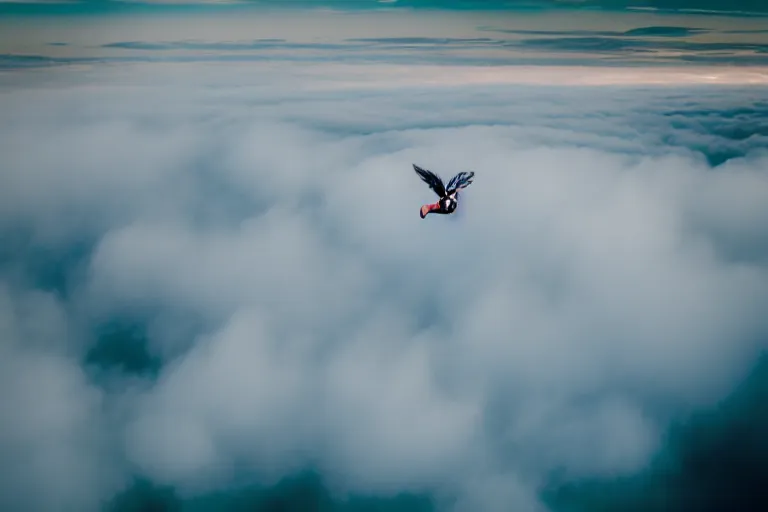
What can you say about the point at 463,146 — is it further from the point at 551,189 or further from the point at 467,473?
the point at 467,473

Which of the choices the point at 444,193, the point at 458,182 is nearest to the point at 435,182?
the point at 444,193

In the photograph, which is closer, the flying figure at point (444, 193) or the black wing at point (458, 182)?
the flying figure at point (444, 193)

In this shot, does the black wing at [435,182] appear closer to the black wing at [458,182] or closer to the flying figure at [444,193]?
the flying figure at [444,193]

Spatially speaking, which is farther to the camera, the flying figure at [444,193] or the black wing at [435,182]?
the black wing at [435,182]

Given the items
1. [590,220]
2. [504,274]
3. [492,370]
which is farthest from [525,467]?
[590,220]

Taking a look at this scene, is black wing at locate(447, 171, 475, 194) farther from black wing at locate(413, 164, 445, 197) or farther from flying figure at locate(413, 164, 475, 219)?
black wing at locate(413, 164, 445, 197)

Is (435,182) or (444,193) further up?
(435,182)

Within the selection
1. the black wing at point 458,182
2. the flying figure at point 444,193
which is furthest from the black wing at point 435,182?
the black wing at point 458,182

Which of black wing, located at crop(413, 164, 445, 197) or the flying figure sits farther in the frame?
black wing, located at crop(413, 164, 445, 197)

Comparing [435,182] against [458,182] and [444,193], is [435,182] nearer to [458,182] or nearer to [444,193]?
[444,193]

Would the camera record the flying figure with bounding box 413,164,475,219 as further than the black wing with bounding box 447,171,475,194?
No

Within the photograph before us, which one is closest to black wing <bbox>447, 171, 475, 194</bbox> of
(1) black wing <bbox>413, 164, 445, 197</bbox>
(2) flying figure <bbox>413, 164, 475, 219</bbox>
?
(2) flying figure <bbox>413, 164, 475, 219</bbox>
